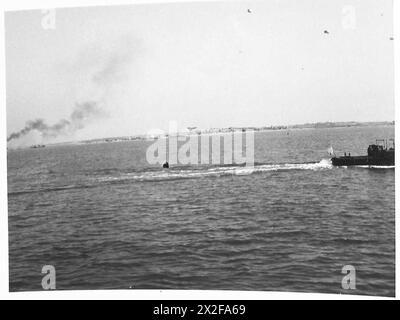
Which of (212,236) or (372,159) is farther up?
(372,159)

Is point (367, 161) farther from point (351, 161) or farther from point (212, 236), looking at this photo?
point (212, 236)

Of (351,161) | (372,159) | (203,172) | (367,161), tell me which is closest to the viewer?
(372,159)

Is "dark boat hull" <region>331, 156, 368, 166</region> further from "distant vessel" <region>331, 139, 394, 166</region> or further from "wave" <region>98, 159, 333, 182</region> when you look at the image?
"wave" <region>98, 159, 333, 182</region>

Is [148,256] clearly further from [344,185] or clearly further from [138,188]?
[344,185]

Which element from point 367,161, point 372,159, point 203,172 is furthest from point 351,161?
point 203,172

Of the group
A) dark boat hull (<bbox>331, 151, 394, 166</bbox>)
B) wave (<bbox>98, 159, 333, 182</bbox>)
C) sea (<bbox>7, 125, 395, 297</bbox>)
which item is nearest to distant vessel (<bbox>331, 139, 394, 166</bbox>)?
dark boat hull (<bbox>331, 151, 394, 166</bbox>)

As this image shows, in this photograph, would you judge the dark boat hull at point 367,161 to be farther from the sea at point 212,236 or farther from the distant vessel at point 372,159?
the sea at point 212,236

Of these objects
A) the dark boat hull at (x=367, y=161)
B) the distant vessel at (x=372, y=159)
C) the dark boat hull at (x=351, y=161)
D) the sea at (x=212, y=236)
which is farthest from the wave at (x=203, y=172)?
the sea at (x=212, y=236)
